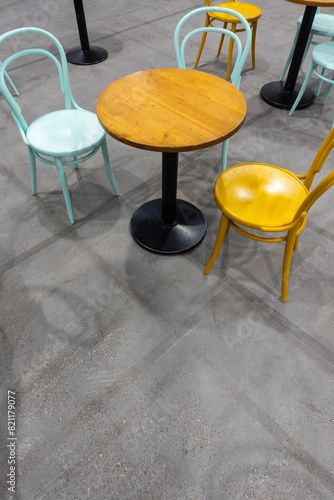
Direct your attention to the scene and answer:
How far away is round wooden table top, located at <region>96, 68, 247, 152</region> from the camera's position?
Answer: 4.98ft

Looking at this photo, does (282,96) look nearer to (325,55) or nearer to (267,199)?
(325,55)

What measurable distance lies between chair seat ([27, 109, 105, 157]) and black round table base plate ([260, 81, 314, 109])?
212 centimetres

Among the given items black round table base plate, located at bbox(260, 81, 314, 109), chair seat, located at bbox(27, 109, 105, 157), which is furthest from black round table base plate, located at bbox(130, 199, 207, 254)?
black round table base plate, located at bbox(260, 81, 314, 109)

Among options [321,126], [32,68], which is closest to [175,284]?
[321,126]

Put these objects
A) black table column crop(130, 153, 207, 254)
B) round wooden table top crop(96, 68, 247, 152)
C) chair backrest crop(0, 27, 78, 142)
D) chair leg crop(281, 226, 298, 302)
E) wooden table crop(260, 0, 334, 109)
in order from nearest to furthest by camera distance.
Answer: round wooden table top crop(96, 68, 247, 152) < chair leg crop(281, 226, 298, 302) < chair backrest crop(0, 27, 78, 142) < black table column crop(130, 153, 207, 254) < wooden table crop(260, 0, 334, 109)

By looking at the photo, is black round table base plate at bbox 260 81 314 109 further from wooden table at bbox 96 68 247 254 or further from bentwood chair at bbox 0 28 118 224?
bentwood chair at bbox 0 28 118 224

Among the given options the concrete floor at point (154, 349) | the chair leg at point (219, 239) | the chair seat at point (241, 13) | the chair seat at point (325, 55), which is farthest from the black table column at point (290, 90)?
the chair leg at point (219, 239)

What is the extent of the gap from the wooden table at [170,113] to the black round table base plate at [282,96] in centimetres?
187

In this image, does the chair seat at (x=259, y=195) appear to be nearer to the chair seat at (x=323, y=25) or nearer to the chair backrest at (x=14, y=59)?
the chair backrest at (x=14, y=59)

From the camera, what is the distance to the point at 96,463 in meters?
1.49

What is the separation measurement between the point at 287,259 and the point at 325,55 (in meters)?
2.14

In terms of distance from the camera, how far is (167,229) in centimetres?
235

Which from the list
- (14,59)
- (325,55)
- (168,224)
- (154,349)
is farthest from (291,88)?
(154,349)

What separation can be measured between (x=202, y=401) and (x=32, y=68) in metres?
4.17
